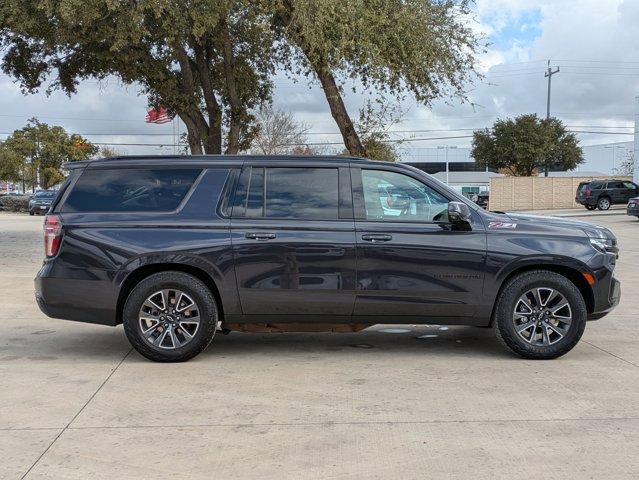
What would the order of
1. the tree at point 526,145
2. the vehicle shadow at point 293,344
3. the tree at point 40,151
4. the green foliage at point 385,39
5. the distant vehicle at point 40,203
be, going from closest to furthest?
the vehicle shadow at point 293,344 < the green foliage at point 385,39 < the distant vehicle at point 40,203 < the tree at point 526,145 < the tree at point 40,151

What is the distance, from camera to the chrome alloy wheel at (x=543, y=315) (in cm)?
645

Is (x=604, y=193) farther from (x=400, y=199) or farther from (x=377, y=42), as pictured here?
(x=400, y=199)

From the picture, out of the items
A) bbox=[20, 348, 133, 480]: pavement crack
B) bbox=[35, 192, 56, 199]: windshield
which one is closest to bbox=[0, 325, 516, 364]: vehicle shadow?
bbox=[20, 348, 133, 480]: pavement crack

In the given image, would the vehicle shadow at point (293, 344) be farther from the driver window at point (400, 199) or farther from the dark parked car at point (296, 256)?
the driver window at point (400, 199)

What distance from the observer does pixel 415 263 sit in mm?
6355

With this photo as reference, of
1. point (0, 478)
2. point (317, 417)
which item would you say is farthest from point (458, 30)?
point (0, 478)

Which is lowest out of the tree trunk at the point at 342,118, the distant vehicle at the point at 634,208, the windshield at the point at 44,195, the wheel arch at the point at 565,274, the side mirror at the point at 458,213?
the wheel arch at the point at 565,274

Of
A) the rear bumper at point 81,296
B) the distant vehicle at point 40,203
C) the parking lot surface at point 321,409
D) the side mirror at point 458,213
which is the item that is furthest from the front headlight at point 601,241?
the distant vehicle at point 40,203

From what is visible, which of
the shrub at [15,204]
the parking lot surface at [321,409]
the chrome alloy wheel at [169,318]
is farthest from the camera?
the shrub at [15,204]

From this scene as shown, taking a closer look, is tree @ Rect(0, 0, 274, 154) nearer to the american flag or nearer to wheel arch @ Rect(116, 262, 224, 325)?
the american flag

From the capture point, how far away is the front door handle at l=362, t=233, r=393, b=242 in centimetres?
634

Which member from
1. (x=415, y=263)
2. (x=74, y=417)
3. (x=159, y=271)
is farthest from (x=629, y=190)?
(x=74, y=417)

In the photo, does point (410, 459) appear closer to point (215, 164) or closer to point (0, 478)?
point (0, 478)

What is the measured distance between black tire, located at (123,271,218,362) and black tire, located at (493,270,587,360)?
272 cm
